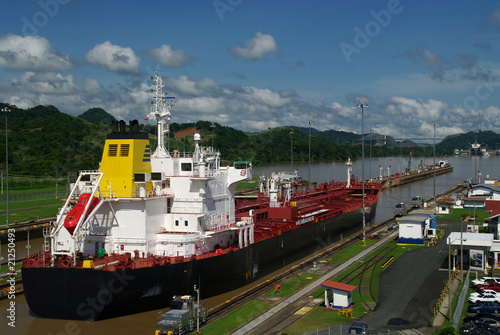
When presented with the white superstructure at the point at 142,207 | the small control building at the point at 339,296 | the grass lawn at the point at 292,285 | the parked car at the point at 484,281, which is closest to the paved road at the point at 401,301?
the grass lawn at the point at 292,285

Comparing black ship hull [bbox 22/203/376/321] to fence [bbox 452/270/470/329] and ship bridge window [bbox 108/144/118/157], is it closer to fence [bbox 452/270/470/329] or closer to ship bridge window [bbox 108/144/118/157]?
ship bridge window [bbox 108/144/118/157]

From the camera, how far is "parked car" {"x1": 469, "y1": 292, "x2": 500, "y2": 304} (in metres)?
22.0

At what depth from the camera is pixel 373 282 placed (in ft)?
87.6

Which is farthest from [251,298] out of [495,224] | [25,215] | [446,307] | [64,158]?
[64,158]

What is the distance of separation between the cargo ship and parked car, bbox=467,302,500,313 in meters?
12.2

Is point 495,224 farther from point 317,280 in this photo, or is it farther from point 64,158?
point 64,158

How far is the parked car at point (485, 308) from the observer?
21.1 m

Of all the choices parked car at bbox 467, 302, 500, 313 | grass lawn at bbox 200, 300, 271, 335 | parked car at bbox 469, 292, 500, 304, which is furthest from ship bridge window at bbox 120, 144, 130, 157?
parked car at bbox 469, 292, 500, 304

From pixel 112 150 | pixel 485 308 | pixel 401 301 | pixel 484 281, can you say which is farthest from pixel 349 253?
pixel 112 150

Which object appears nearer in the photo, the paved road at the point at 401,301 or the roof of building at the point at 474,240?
the paved road at the point at 401,301

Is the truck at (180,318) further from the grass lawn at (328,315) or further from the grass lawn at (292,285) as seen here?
the grass lawn at (292,285)

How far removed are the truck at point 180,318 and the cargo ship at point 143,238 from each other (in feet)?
5.80

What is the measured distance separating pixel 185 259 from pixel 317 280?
29.1 feet

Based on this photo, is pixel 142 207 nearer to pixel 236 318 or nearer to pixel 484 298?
pixel 236 318
